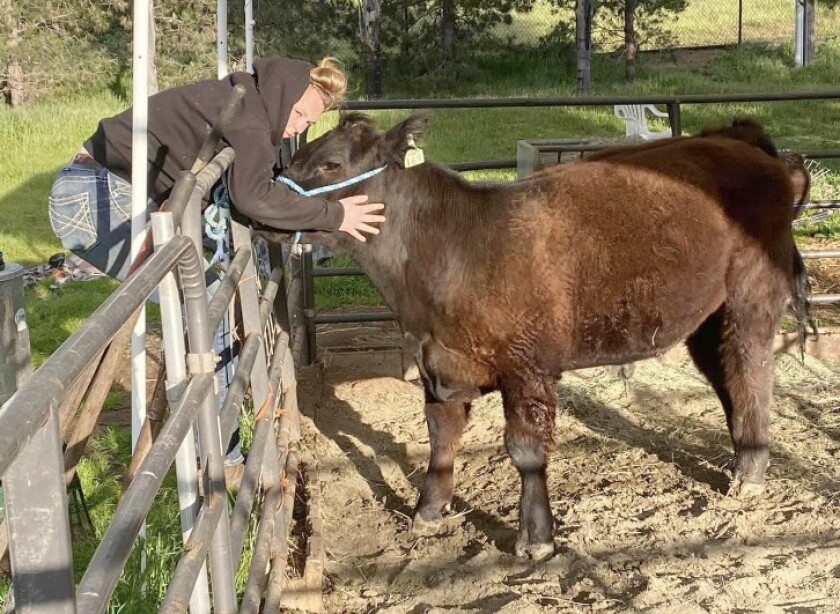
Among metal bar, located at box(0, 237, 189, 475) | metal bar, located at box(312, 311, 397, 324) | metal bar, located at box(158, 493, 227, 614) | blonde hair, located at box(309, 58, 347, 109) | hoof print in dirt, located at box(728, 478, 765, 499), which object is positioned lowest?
hoof print in dirt, located at box(728, 478, 765, 499)

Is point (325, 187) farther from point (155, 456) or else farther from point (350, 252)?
point (155, 456)

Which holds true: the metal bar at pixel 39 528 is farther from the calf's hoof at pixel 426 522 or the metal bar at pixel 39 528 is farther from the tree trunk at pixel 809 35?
the tree trunk at pixel 809 35

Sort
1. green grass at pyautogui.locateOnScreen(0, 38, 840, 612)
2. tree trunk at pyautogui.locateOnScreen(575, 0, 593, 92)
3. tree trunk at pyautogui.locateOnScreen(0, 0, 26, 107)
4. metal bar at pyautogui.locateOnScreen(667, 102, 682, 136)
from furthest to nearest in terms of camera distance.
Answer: tree trunk at pyautogui.locateOnScreen(575, 0, 593, 92)
tree trunk at pyautogui.locateOnScreen(0, 0, 26, 107)
metal bar at pyautogui.locateOnScreen(667, 102, 682, 136)
green grass at pyautogui.locateOnScreen(0, 38, 840, 612)

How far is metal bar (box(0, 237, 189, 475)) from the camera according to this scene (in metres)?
1.14

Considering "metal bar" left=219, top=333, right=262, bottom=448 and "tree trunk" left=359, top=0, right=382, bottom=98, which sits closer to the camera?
"metal bar" left=219, top=333, right=262, bottom=448

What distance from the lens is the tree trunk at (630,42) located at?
61.4 feet

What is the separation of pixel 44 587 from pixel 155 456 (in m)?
0.68

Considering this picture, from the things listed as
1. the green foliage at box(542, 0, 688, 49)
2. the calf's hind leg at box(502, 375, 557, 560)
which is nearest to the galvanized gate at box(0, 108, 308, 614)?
the calf's hind leg at box(502, 375, 557, 560)

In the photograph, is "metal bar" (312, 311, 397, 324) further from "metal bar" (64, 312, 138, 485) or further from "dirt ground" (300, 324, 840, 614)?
"metal bar" (64, 312, 138, 485)

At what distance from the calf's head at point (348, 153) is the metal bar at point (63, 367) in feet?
6.49

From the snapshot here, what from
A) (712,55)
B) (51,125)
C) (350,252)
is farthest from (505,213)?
(712,55)

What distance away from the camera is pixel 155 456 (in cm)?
192

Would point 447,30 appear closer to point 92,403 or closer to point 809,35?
point 809,35

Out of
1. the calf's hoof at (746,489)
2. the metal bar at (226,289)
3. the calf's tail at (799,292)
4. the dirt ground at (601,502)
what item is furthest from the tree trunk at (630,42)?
the metal bar at (226,289)
